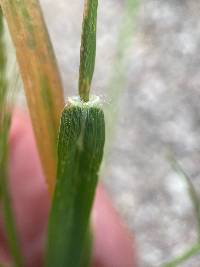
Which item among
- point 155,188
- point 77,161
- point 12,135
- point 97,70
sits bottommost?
point 155,188

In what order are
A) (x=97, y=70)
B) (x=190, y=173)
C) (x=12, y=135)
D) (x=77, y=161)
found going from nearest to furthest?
(x=77, y=161) < (x=12, y=135) < (x=190, y=173) < (x=97, y=70)

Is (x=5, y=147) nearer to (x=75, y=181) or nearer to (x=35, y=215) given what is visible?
(x=75, y=181)

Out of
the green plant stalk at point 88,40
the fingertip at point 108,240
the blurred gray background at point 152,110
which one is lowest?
the blurred gray background at point 152,110

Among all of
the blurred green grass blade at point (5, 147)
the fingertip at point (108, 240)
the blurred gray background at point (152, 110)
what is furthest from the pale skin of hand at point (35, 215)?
the blurred gray background at point (152, 110)

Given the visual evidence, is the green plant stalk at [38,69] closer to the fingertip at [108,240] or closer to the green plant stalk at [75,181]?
the green plant stalk at [75,181]

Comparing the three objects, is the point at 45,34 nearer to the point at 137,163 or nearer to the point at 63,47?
the point at 137,163

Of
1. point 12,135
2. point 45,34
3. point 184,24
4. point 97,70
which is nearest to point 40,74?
point 45,34

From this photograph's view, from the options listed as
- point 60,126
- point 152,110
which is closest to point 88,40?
point 60,126
